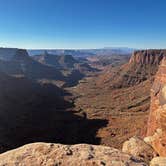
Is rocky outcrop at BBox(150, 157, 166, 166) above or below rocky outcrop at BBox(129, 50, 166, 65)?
above

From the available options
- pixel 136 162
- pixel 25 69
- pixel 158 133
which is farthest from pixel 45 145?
pixel 25 69

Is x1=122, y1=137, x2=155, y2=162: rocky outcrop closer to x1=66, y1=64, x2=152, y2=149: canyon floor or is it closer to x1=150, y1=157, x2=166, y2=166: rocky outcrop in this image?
x1=150, y1=157, x2=166, y2=166: rocky outcrop

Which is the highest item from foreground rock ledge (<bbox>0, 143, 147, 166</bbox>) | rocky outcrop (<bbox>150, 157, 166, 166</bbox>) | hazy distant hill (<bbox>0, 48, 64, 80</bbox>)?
foreground rock ledge (<bbox>0, 143, 147, 166</bbox>)

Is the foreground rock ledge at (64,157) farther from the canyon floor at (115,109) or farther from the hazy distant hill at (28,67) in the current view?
the hazy distant hill at (28,67)

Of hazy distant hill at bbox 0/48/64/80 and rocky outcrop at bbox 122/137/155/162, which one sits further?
hazy distant hill at bbox 0/48/64/80

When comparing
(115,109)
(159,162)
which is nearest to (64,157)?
(159,162)

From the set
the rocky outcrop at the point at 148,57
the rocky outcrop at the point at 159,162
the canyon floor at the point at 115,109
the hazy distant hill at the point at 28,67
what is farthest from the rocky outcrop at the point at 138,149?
the rocky outcrop at the point at 148,57

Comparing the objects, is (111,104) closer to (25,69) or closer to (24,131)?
(24,131)

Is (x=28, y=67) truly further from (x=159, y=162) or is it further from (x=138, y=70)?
(x=159, y=162)

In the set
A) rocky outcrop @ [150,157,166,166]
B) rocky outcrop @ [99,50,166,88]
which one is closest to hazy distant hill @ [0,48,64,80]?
rocky outcrop @ [99,50,166,88]
